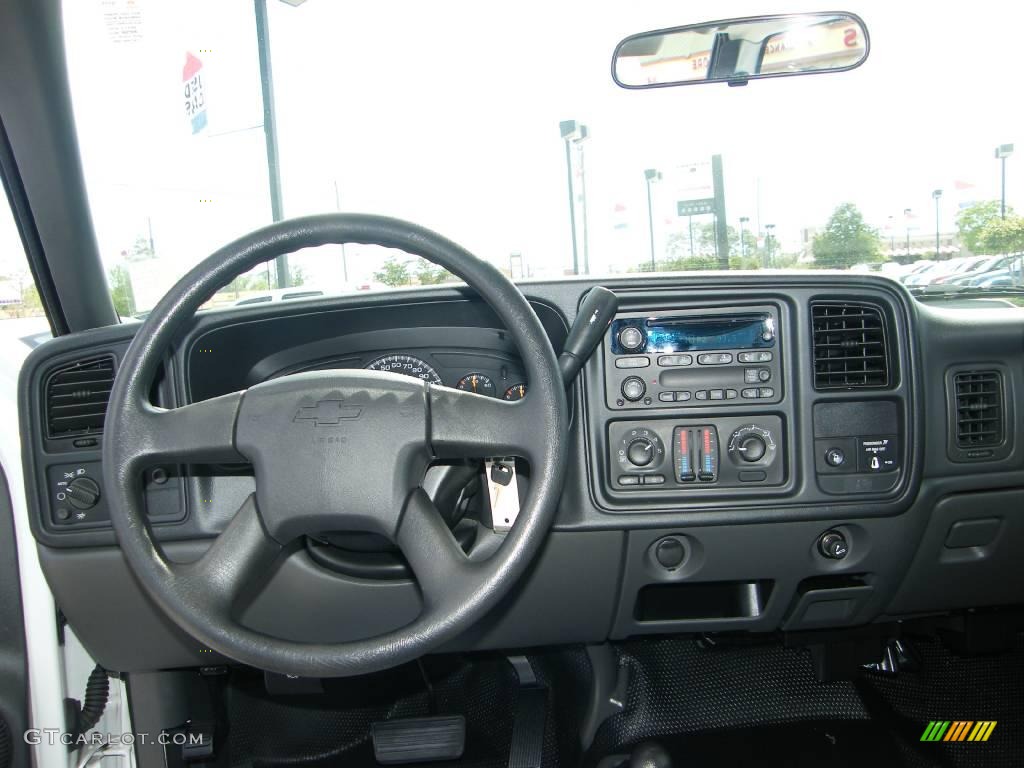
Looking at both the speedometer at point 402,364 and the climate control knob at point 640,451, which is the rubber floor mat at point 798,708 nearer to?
the climate control knob at point 640,451

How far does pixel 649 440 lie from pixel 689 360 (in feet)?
0.63

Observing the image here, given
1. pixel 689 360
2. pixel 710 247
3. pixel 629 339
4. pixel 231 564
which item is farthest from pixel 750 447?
pixel 231 564

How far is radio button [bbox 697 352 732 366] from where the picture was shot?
184 cm

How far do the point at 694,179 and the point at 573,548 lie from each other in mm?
993

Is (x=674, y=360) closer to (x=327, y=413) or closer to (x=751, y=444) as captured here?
(x=751, y=444)

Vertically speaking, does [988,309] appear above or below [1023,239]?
below

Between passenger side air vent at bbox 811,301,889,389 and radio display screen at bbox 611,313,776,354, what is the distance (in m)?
0.11

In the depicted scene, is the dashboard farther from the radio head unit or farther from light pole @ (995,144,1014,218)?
light pole @ (995,144,1014,218)

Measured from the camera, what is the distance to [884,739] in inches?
91.9

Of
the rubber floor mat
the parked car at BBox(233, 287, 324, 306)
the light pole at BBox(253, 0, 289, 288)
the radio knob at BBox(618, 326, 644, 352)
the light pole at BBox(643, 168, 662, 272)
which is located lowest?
the rubber floor mat

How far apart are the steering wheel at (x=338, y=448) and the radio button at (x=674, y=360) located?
0.61 metres

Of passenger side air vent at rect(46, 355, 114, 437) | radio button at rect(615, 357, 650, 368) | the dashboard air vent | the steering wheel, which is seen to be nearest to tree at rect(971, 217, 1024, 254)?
the dashboard air vent

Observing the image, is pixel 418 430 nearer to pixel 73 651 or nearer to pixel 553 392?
pixel 553 392

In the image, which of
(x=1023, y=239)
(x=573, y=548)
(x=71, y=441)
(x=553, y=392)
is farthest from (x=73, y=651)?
(x=1023, y=239)
